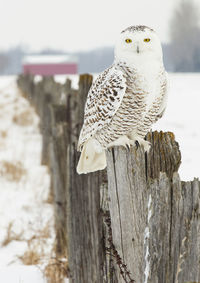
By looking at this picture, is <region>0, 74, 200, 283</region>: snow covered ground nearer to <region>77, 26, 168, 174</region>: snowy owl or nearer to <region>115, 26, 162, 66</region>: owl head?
<region>77, 26, 168, 174</region>: snowy owl

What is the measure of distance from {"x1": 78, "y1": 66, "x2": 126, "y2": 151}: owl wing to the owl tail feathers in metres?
0.07

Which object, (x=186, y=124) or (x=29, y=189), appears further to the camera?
(x=186, y=124)

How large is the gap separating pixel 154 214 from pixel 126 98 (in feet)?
2.56

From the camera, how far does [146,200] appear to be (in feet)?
6.15

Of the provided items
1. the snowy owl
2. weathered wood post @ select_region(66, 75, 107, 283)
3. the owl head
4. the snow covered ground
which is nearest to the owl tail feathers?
the snowy owl

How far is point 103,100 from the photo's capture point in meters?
2.37

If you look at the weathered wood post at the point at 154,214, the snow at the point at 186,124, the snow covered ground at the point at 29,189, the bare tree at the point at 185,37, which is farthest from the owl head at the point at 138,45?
the bare tree at the point at 185,37

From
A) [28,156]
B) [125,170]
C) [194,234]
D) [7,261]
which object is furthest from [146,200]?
[28,156]

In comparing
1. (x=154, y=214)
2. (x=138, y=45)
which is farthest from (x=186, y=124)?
(x=154, y=214)

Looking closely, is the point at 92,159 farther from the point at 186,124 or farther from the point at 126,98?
the point at 186,124

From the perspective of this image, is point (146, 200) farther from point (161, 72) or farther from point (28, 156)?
point (28, 156)

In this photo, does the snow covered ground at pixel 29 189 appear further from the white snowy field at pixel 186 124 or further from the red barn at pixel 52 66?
the red barn at pixel 52 66

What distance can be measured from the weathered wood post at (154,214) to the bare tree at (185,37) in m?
50.6

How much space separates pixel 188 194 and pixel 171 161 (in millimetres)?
190
